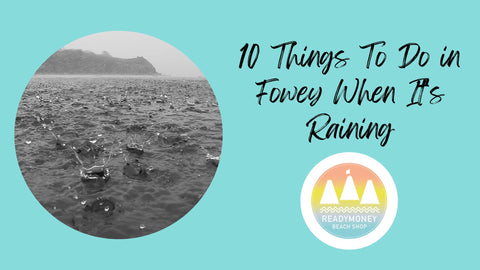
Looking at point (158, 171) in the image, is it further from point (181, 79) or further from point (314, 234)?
point (314, 234)

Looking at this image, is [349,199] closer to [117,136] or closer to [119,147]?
[119,147]

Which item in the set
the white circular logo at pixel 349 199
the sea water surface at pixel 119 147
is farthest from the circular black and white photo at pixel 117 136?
the white circular logo at pixel 349 199

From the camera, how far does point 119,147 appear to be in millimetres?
9523

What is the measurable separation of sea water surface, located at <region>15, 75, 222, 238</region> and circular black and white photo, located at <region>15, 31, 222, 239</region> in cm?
2

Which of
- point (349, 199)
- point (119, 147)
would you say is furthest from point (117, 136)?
point (349, 199)

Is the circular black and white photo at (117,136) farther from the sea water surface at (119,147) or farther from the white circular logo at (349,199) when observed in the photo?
the white circular logo at (349,199)

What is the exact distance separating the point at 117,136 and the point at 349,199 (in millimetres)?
6397

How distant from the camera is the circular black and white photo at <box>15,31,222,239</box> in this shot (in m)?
7.86

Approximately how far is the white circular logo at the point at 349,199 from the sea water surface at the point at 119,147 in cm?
257

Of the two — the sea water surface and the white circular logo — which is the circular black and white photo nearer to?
the sea water surface

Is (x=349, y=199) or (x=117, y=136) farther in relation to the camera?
(x=117, y=136)

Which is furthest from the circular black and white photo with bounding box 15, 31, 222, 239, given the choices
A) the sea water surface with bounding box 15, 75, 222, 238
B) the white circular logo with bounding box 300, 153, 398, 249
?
the white circular logo with bounding box 300, 153, 398, 249

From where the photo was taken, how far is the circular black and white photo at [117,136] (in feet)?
25.8

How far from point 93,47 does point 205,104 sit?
12.4 feet
